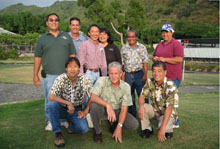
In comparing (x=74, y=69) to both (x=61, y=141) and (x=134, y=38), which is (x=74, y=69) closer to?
(x=61, y=141)

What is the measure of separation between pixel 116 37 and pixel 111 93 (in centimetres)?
3708

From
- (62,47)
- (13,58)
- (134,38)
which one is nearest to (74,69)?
(62,47)

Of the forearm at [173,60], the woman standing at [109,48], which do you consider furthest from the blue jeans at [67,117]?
the forearm at [173,60]

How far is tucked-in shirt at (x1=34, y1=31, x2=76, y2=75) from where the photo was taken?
3.83 m

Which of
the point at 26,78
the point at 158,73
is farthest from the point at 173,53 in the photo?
the point at 26,78

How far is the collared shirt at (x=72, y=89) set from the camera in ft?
11.2

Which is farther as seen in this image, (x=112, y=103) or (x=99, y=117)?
(x=112, y=103)

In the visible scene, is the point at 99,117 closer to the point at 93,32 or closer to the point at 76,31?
the point at 93,32

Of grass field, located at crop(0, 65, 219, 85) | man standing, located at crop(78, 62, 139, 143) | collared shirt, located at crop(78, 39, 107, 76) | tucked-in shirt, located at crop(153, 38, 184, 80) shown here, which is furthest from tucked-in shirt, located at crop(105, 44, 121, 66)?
grass field, located at crop(0, 65, 219, 85)

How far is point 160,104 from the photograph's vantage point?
365cm

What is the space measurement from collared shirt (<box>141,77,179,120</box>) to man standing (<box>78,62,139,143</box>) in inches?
17.1

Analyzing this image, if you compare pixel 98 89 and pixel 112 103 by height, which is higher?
pixel 98 89

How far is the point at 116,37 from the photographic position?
39.9m

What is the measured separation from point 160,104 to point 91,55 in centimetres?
164
